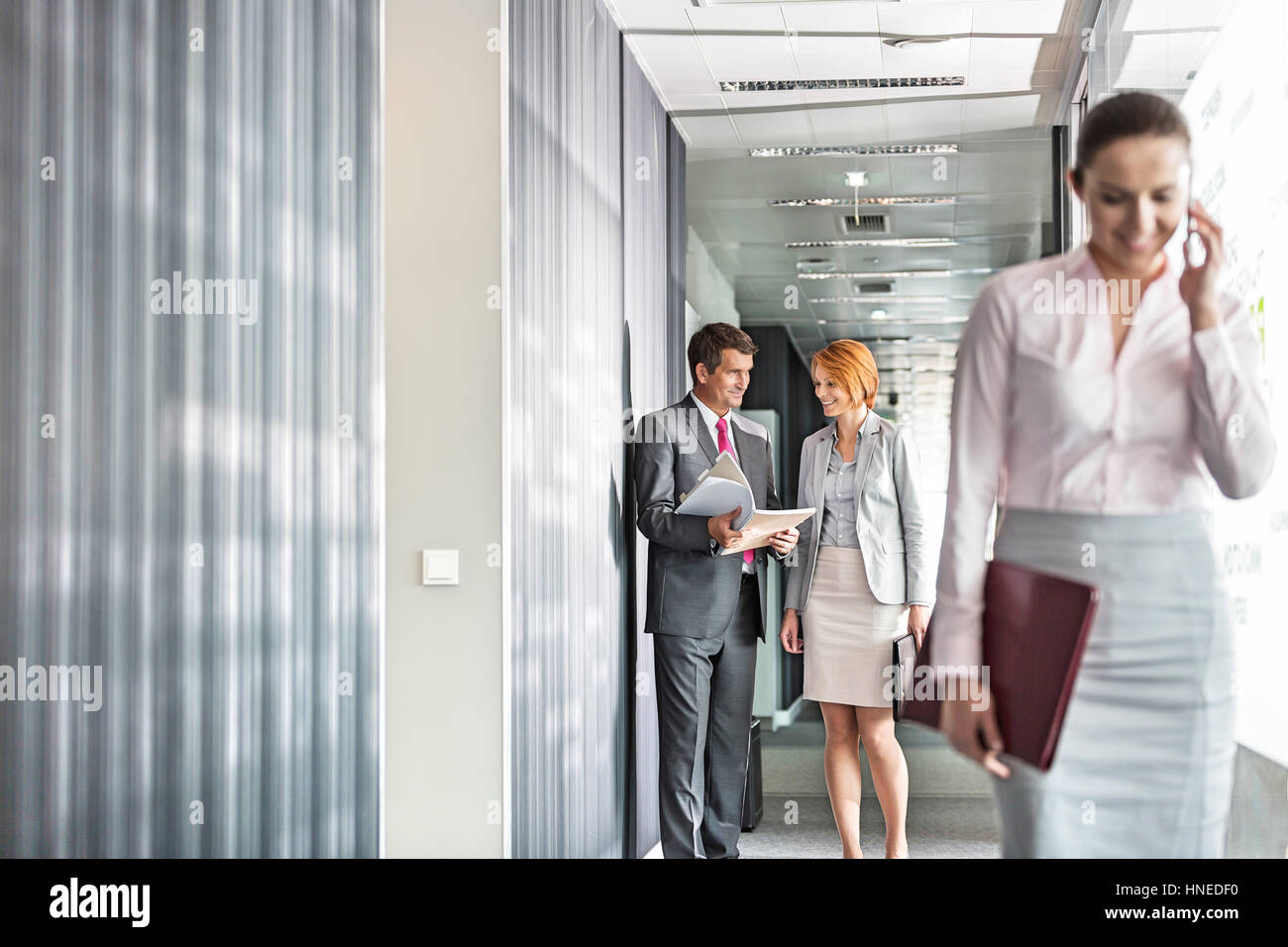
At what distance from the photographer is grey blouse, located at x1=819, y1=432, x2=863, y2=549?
3217mm

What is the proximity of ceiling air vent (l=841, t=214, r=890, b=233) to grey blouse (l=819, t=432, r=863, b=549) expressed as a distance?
2.81 ft

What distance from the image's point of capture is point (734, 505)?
309cm

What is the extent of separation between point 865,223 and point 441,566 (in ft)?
6.34

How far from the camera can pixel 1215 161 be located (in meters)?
2.20

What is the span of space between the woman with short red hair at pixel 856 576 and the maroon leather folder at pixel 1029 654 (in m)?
1.24

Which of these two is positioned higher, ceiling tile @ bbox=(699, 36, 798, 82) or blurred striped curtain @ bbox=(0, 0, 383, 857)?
ceiling tile @ bbox=(699, 36, 798, 82)

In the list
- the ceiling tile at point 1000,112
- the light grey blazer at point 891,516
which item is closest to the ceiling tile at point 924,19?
the ceiling tile at point 1000,112

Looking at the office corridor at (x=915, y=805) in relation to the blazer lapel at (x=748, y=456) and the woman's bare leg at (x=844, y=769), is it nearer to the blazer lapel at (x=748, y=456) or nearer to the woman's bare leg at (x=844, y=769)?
the woman's bare leg at (x=844, y=769)

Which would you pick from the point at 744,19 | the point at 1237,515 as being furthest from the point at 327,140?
the point at 1237,515

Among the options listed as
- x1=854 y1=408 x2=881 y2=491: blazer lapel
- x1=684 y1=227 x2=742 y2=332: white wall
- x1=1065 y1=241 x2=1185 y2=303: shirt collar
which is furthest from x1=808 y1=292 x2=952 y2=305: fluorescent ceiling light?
x1=1065 y1=241 x2=1185 y2=303: shirt collar

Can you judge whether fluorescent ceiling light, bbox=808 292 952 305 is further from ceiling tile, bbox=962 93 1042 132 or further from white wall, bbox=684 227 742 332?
ceiling tile, bbox=962 93 1042 132

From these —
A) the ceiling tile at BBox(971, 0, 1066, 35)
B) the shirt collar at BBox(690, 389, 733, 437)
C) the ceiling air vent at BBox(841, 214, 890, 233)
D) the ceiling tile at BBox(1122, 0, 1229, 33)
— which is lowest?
the shirt collar at BBox(690, 389, 733, 437)

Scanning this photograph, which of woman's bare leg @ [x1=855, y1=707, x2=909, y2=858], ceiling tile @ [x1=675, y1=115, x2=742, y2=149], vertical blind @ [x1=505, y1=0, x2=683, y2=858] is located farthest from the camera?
ceiling tile @ [x1=675, y1=115, x2=742, y2=149]

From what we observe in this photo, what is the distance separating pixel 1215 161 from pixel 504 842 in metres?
2.11
